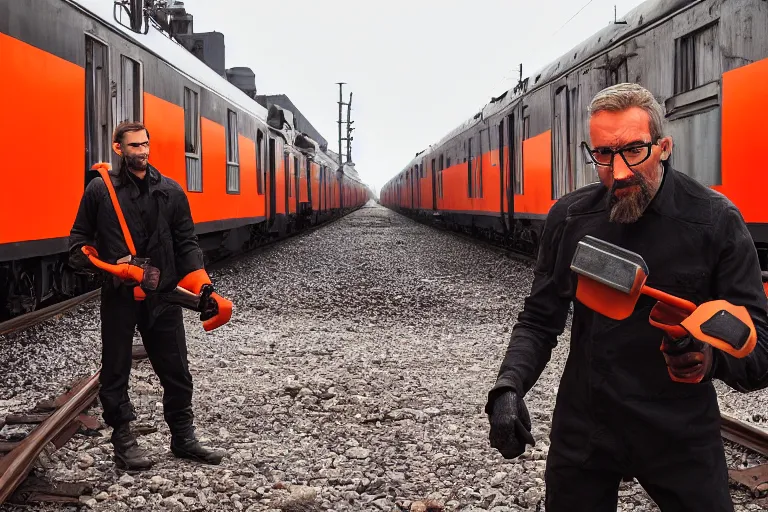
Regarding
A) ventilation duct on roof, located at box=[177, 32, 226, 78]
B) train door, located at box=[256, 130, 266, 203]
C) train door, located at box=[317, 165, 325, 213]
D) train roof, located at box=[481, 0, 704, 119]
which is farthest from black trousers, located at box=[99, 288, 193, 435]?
train door, located at box=[317, 165, 325, 213]

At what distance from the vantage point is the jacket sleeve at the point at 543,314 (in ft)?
6.47

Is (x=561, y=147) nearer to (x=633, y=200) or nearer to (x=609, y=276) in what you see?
(x=633, y=200)

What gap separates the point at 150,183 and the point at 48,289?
4.51 meters

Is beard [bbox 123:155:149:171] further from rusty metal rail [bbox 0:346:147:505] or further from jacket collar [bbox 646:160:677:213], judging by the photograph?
jacket collar [bbox 646:160:677:213]

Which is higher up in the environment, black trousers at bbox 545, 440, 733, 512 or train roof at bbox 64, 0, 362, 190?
train roof at bbox 64, 0, 362, 190

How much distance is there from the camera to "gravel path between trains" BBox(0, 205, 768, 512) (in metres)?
3.43

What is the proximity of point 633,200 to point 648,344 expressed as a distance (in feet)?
1.08

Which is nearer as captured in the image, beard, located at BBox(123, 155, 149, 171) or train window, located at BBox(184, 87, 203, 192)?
beard, located at BBox(123, 155, 149, 171)

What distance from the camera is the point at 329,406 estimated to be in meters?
4.79

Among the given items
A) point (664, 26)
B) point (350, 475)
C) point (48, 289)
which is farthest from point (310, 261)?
point (350, 475)

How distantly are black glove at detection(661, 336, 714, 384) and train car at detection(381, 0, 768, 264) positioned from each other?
4565mm

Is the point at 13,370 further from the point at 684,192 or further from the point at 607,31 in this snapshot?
the point at 607,31

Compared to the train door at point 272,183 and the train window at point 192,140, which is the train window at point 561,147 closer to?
the train window at point 192,140

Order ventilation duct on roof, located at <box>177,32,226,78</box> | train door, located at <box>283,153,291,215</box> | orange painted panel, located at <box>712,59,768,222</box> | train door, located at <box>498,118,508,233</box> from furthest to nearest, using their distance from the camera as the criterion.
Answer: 1. ventilation duct on roof, located at <box>177,32,226,78</box>
2. train door, located at <box>283,153,291,215</box>
3. train door, located at <box>498,118,508,233</box>
4. orange painted panel, located at <box>712,59,768,222</box>
